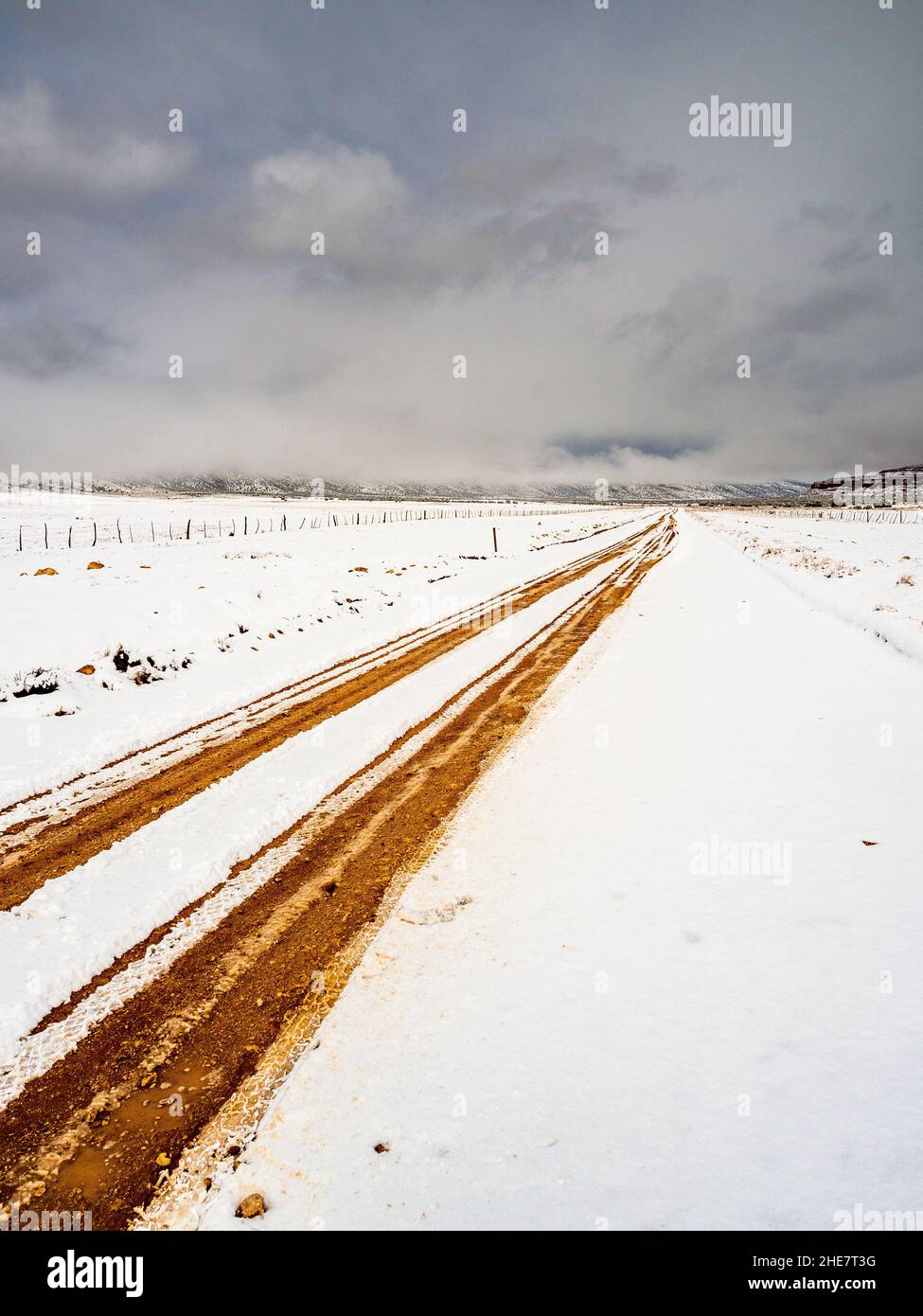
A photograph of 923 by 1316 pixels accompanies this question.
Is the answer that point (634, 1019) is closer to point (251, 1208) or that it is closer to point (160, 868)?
point (251, 1208)

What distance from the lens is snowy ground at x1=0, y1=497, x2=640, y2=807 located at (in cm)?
737

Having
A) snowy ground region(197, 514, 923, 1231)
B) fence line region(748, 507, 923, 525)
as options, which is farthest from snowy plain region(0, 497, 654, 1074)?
fence line region(748, 507, 923, 525)

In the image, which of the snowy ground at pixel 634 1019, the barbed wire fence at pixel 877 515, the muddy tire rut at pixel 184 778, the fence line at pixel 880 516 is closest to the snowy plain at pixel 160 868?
the muddy tire rut at pixel 184 778

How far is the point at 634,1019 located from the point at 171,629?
11.6 meters

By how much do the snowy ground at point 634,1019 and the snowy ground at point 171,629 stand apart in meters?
4.64

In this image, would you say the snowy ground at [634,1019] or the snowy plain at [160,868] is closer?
the snowy ground at [634,1019]

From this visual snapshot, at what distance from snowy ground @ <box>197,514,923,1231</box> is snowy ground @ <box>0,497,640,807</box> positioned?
15.2ft

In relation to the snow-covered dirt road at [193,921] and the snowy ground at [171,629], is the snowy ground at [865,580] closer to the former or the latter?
the snow-covered dirt road at [193,921]

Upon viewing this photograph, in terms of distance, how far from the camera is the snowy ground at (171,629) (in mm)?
7367

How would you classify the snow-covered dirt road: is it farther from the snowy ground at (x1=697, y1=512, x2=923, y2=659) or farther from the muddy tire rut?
the snowy ground at (x1=697, y1=512, x2=923, y2=659)
